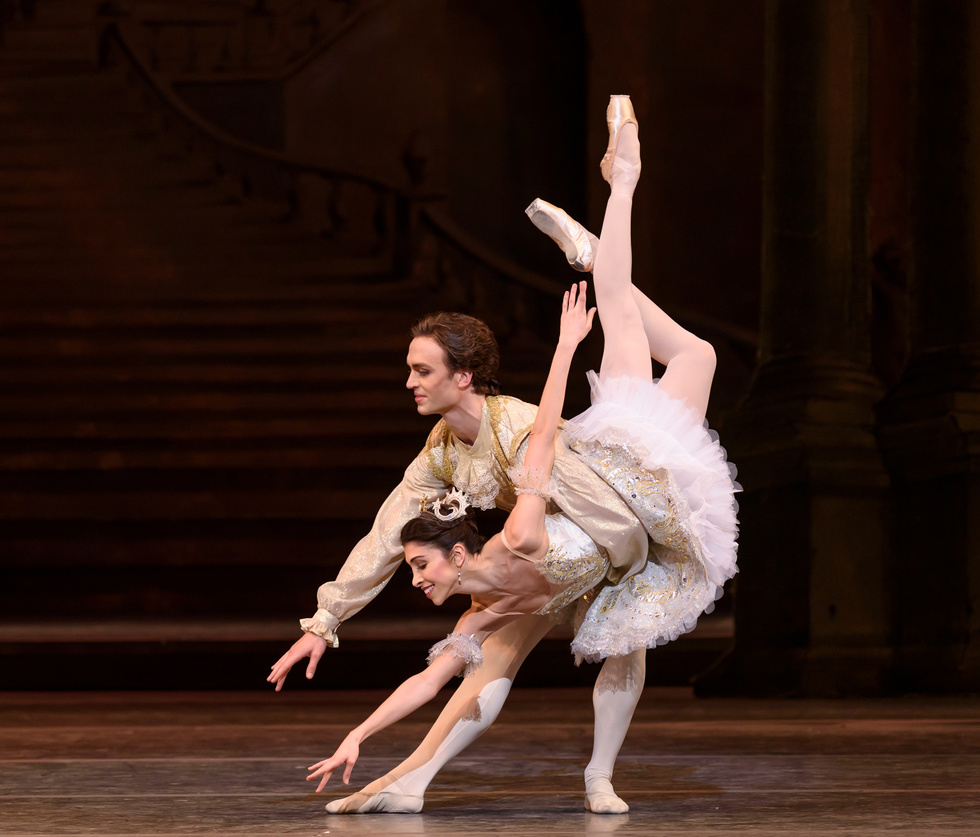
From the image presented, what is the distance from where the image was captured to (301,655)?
321 centimetres

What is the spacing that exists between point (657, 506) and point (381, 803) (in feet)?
3.04

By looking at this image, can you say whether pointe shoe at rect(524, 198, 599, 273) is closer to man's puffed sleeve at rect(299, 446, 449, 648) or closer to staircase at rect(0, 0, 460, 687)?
man's puffed sleeve at rect(299, 446, 449, 648)

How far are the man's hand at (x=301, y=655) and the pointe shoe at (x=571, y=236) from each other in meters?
1.14

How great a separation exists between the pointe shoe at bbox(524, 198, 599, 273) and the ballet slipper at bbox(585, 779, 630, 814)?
126cm

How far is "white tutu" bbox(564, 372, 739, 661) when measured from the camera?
3.18 meters

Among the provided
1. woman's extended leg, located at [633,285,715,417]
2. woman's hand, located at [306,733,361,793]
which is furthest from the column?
woman's hand, located at [306,733,361,793]

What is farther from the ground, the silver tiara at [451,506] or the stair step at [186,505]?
the silver tiara at [451,506]

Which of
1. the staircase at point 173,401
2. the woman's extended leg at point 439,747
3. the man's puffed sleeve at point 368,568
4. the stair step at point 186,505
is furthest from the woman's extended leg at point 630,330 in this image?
the stair step at point 186,505

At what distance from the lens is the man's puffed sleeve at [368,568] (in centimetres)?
326

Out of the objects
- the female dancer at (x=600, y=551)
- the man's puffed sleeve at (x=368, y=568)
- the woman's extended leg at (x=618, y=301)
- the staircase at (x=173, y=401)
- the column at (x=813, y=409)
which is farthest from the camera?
the staircase at (x=173, y=401)

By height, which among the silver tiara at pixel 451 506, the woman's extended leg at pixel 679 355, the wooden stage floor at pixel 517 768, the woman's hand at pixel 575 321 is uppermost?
the woman's hand at pixel 575 321

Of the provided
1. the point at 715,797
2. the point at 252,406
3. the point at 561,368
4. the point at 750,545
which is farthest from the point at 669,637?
the point at 252,406

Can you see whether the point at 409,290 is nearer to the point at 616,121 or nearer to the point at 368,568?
the point at 616,121

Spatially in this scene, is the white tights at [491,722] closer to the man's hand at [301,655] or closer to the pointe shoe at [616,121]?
the man's hand at [301,655]
